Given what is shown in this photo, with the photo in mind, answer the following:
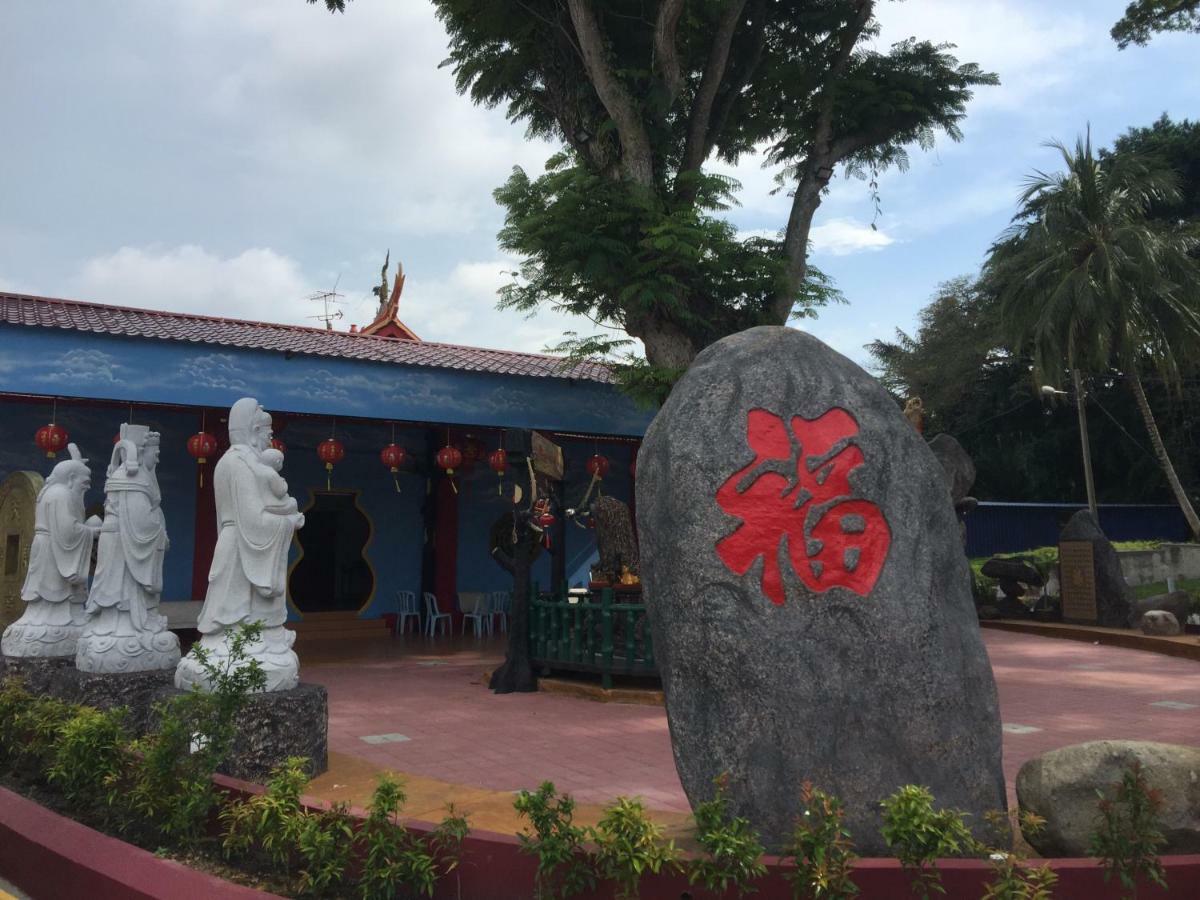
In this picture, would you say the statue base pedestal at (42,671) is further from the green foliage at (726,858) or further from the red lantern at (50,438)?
the green foliage at (726,858)

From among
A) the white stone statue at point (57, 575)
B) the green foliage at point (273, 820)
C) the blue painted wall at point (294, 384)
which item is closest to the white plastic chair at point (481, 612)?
the blue painted wall at point (294, 384)

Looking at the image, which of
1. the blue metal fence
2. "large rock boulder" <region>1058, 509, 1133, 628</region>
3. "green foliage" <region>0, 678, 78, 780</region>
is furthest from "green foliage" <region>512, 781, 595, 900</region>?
the blue metal fence

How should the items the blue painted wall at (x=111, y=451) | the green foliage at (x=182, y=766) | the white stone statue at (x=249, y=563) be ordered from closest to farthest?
the green foliage at (x=182, y=766)
the white stone statue at (x=249, y=563)
the blue painted wall at (x=111, y=451)

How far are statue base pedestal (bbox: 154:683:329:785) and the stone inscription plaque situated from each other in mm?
11423

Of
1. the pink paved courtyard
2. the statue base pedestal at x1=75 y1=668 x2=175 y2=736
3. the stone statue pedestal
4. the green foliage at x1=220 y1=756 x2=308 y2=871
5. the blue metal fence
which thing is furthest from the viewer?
the blue metal fence

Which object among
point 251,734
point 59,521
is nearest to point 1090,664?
point 251,734

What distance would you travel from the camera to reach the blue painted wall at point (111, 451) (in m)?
10.9

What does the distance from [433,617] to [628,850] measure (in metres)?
10.8

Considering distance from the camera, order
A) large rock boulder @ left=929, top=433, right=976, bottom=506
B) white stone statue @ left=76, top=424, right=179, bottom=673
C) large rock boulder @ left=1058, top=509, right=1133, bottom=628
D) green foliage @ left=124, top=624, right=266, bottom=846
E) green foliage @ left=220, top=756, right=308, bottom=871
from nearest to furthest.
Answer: green foliage @ left=220, top=756, right=308, bottom=871 → green foliage @ left=124, top=624, right=266, bottom=846 → white stone statue @ left=76, top=424, right=179, bottom=673 → large rock boulder @ left=929, top=433, right=976, bottom=506 → large rock boulder @ left=1058, top=509, right=1133, bottom=628

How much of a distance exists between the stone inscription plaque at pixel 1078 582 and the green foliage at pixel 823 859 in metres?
11.7

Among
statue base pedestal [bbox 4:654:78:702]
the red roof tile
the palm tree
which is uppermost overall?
the palm tree

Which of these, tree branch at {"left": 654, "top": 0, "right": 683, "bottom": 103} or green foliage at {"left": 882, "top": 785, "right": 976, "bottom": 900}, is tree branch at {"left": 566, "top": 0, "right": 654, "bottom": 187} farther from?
green foliage at {"left": 882, "top": 785, "right": 976, "bottom": 900}

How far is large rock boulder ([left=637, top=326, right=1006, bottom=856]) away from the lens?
3295 millimetres

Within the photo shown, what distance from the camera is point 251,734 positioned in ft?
15.7
